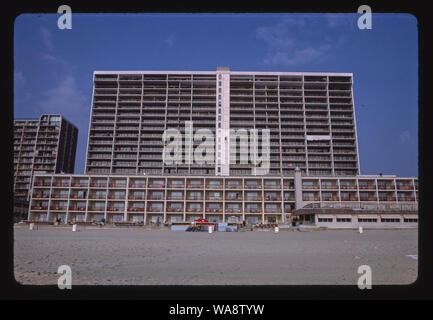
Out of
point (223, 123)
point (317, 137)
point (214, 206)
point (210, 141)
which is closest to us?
point (214, 206)

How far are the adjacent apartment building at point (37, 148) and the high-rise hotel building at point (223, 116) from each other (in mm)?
16787

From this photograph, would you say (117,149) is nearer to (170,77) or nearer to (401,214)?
(170,77)

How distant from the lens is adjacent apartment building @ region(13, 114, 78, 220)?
217ft

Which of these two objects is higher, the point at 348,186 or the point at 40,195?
the point at 348,186

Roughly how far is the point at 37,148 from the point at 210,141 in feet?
136

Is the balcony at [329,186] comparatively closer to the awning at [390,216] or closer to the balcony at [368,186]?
the balcony at [368,186]

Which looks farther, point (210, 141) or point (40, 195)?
point (210, 141)

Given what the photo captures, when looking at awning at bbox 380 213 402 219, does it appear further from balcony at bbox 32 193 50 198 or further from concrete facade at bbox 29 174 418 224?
balcony at bbox 32 193 50 198
